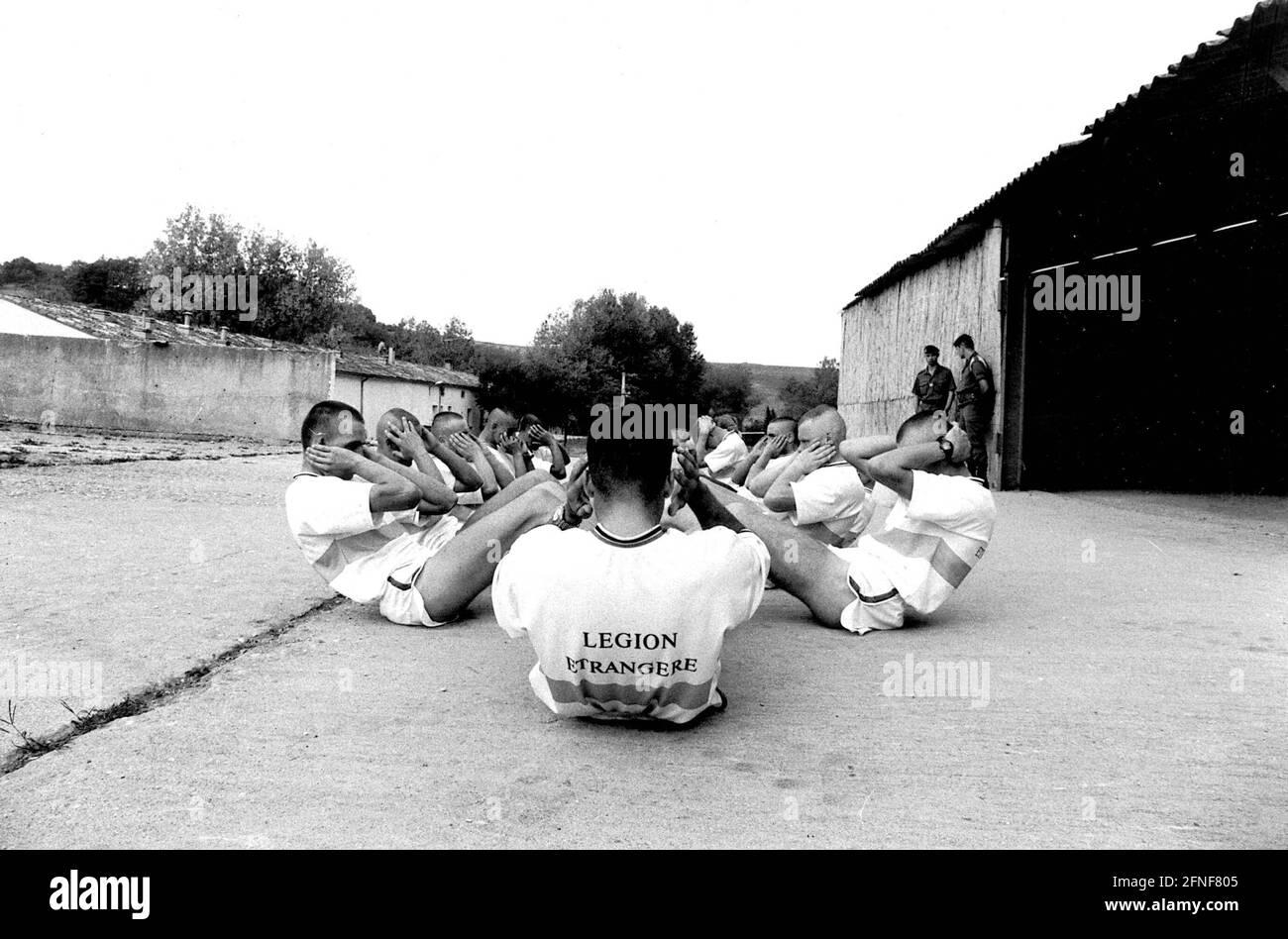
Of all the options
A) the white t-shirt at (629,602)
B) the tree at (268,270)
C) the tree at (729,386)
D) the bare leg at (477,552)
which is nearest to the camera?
the white t-shirt at (629,602)

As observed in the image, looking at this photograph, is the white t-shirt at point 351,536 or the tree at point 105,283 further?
the tree at point 105,283

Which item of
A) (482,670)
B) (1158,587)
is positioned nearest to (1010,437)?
(1158,587)

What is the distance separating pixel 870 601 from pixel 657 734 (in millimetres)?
1902

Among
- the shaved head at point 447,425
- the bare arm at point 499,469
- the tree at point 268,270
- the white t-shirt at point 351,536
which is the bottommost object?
the white t-shirt at point 351,536

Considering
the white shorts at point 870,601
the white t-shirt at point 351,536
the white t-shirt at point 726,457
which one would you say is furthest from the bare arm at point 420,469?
the white t-shirt at point 726,457

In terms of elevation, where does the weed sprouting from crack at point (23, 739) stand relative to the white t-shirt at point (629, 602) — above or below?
below

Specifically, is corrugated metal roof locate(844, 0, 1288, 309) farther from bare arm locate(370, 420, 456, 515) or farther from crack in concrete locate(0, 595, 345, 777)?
crack in concrete locate(0, 595, 345, 777)

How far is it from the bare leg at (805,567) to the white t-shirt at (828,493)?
772mm

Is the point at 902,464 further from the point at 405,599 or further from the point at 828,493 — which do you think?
the point at 405,599

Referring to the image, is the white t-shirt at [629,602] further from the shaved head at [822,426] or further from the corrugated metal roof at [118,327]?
the corrugated metal roof at [118,327]

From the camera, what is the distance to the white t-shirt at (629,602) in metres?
2.90

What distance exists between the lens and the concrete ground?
Answer: 251cm

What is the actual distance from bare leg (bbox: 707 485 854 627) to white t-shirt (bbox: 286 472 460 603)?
178 centimetres
